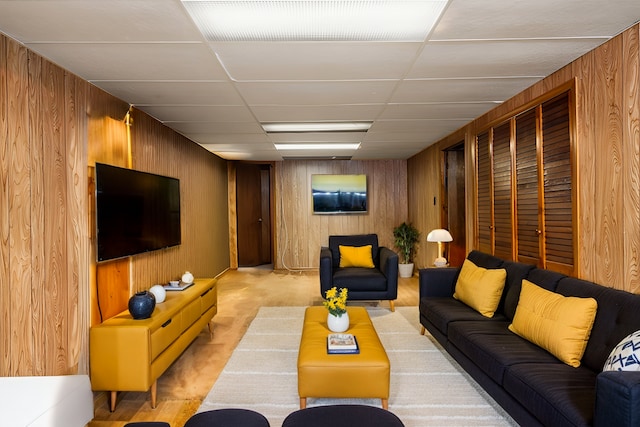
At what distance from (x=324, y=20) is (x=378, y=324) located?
3239 millimetres

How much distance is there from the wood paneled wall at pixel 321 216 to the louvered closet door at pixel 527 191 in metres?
4.50

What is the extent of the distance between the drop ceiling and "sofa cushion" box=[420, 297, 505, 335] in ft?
6.27

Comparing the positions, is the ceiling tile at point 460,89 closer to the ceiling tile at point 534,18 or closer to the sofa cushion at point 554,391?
the ceiling tile at point 534,18

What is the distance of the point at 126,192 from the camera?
3.21m

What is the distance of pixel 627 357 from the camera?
5.53 feet

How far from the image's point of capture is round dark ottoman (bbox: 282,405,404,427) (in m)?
1.65

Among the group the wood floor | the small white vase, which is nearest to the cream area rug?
the wood floor

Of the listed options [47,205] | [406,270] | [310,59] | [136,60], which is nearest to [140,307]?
[47,205]

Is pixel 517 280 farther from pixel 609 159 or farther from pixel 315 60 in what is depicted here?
pixel 315 60

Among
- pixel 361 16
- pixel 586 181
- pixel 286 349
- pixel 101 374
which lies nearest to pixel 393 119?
pixel 586 181

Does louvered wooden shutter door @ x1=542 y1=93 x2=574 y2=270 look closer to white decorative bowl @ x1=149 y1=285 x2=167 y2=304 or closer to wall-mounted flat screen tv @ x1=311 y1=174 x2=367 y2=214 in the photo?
white decorative bowl @ x1=149 y1=285 x2=167 y2=304

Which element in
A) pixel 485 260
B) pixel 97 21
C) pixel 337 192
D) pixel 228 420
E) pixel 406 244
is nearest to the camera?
pixel 228 420

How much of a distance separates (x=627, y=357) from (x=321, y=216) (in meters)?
6.62

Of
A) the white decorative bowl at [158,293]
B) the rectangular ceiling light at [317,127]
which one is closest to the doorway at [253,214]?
the rectangular ceiling light at [317,127]
